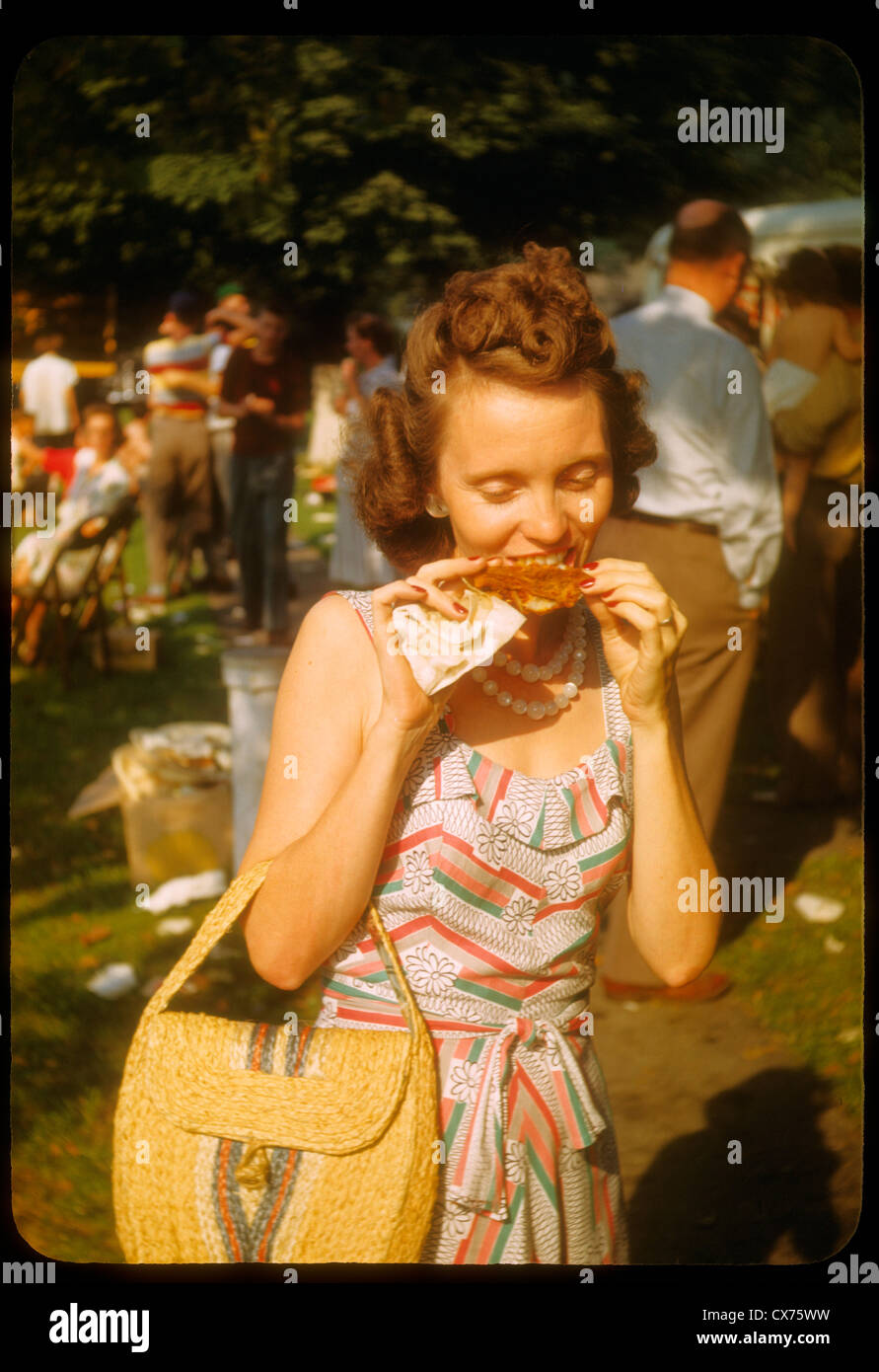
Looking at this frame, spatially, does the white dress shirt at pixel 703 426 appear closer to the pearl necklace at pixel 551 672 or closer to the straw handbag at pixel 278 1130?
the pearl necklace at pixel 551 672

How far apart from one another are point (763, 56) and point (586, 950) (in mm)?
1965

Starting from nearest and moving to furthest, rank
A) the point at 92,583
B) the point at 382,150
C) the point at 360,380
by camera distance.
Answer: the point at 382,150
the point at 360,380
the point at 92,583

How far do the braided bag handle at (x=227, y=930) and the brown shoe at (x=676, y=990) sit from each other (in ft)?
5.78

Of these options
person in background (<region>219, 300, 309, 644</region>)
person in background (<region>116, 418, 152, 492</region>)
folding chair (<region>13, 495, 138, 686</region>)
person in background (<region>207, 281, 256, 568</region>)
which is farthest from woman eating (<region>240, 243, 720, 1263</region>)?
folding chair (<region>13, 495, 138, 686</region>)

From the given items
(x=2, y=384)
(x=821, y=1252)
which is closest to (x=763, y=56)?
(x=2, y=384)

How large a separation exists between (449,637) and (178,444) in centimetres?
230

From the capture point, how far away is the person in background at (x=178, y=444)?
3051 millimetres

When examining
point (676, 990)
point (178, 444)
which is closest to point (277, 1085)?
A: point (676, 990)

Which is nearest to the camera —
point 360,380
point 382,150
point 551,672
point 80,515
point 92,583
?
point 551,672

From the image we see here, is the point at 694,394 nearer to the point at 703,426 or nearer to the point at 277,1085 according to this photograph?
the point at 703,426

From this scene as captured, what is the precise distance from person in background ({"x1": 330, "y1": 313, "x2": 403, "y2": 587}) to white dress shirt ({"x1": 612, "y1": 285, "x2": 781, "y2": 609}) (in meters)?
0.63

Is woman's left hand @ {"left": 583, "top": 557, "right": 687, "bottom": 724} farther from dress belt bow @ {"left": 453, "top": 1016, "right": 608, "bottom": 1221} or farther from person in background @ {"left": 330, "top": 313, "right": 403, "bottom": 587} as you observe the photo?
person in background @ {"left": 330, "top": 313, "right": 403, "bottom": 587}

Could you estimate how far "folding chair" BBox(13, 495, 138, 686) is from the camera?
379 cm

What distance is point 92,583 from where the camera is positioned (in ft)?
13.3
